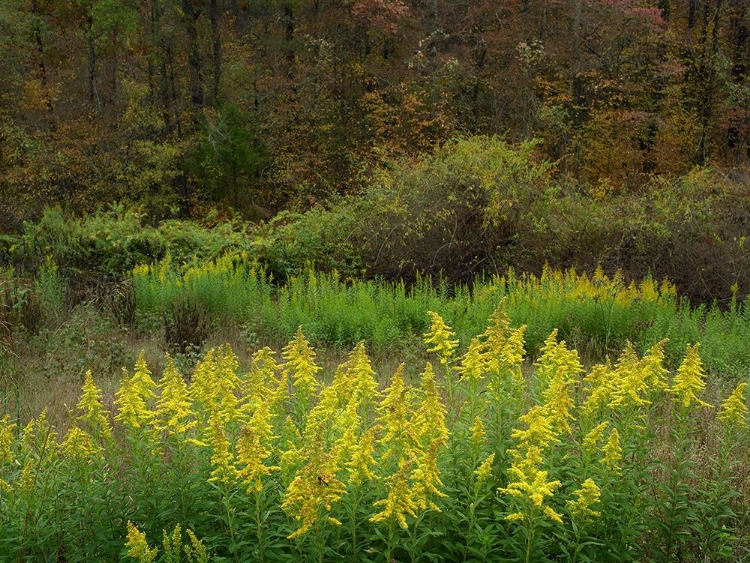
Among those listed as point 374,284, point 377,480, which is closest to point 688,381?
point 377,480

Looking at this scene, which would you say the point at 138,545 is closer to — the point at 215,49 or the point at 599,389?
the point at 599,389

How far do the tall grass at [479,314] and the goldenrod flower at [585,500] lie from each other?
4.20 m

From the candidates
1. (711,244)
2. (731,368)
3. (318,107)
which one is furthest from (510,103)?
(731,368)

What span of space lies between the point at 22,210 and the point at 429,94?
9.47 meters

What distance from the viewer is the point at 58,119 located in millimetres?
18109

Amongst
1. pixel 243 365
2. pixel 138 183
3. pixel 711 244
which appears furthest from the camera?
pixel 138 183

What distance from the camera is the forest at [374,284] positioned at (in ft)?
Result: 11.5

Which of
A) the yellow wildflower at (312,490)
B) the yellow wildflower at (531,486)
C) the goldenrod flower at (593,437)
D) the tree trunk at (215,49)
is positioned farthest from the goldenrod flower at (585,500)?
the tree trunk at (215,49)

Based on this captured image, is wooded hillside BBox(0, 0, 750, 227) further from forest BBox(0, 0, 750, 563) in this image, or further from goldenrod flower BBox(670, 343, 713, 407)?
goldenrod flower BBox(670, 343, 713, 407)

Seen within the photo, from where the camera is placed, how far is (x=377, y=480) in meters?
3.45

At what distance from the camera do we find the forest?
3520 mm

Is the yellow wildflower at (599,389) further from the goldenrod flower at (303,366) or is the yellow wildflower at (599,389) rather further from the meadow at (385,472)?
the goldenrod flower at (303,366)

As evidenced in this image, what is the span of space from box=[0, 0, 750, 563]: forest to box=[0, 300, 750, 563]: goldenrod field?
25 millimetres

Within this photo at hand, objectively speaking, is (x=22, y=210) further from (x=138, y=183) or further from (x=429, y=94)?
(x=429, y=94)
